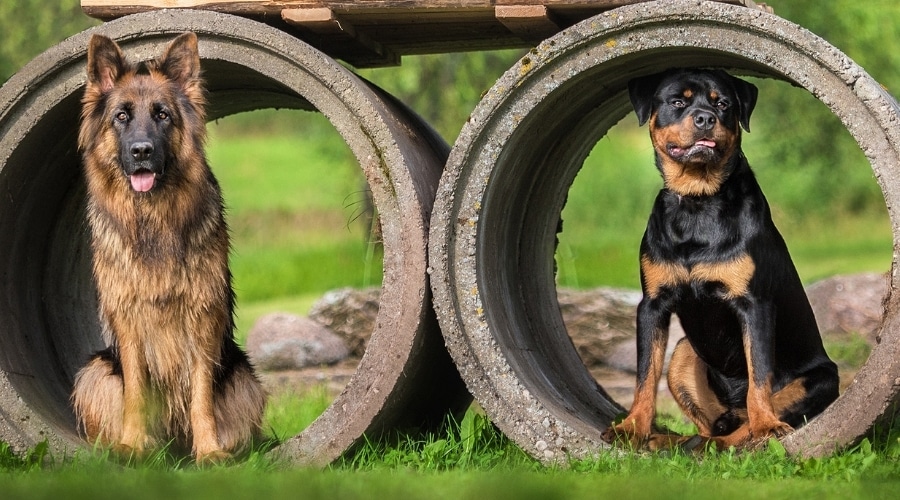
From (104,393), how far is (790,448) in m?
3.52

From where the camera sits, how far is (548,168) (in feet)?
23.7

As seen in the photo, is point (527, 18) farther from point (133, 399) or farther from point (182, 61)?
point (133, 399)

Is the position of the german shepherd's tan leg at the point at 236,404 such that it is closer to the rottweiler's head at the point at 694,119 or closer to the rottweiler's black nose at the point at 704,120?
the rottweiler's head at the point at 694,119

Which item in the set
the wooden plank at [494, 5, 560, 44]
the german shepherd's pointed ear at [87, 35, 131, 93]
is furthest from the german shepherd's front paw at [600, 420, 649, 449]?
the german shepherd's pointed ear at [87, 35, 131, 93]

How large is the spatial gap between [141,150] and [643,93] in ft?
8.75

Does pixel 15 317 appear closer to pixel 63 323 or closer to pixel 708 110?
pixel 63 323

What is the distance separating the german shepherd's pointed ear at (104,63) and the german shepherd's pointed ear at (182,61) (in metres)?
0.20

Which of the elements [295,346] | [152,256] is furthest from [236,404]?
[295,346]

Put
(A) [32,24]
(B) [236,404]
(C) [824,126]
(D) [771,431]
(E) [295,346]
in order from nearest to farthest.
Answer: (D) [771,431], (B) [236,404], (E) [295,346], (A) [32,24], (C) [824,126]

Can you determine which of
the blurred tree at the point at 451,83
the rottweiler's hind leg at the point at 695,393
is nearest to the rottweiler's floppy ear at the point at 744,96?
the rottweiler's hind leg at the point at 695,393

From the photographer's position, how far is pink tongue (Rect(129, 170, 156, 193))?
19.1 ft

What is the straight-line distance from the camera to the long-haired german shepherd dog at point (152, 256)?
586 centimetres

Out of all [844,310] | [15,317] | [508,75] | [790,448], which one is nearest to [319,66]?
[508,75]

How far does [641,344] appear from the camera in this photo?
5930mm
